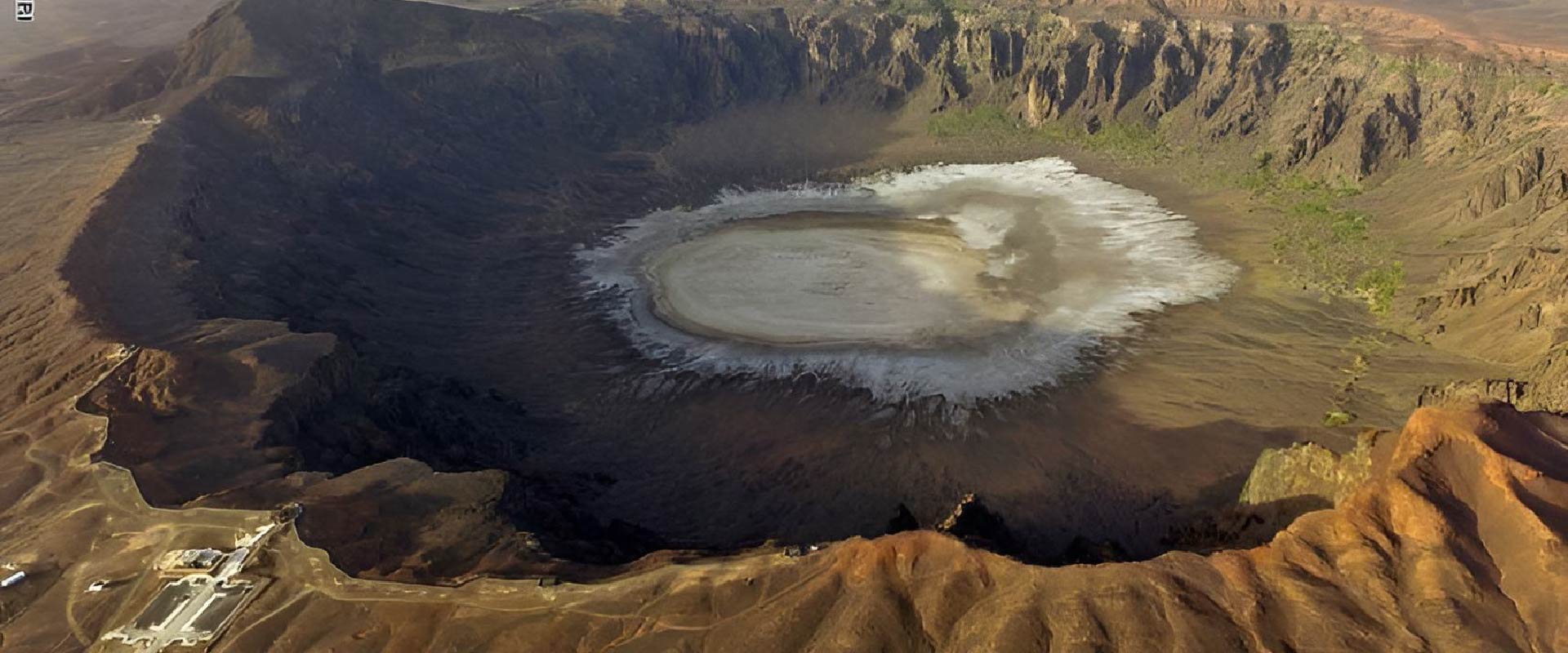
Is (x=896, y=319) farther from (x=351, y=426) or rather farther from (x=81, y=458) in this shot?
(x=81, y=458)

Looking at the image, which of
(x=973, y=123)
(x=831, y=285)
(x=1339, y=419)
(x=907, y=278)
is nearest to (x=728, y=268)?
(x=831, y=285)

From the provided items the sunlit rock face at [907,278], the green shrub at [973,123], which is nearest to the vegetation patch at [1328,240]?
the sunlit rock face at [907,278]

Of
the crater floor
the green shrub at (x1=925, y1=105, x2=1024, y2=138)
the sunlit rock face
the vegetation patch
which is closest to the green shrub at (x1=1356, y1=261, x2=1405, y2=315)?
the vegetation patch

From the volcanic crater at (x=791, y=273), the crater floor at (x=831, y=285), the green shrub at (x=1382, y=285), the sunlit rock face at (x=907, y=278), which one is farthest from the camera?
the crater floor at (x=831, y=285)

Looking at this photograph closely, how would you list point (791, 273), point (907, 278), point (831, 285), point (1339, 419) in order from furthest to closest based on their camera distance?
1. point (791, 273)
2. point (907, 278)
3. point (831, 285)
4. point (1339, 419)

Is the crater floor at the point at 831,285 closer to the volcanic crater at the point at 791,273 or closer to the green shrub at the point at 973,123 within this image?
the volcanic crater at the point at 791,273

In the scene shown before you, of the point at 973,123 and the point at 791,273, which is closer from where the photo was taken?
the point at 791,273

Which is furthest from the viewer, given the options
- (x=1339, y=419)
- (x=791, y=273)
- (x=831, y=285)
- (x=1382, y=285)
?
(x=791, y=273)

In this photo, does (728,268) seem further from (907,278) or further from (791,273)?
(907,278)
